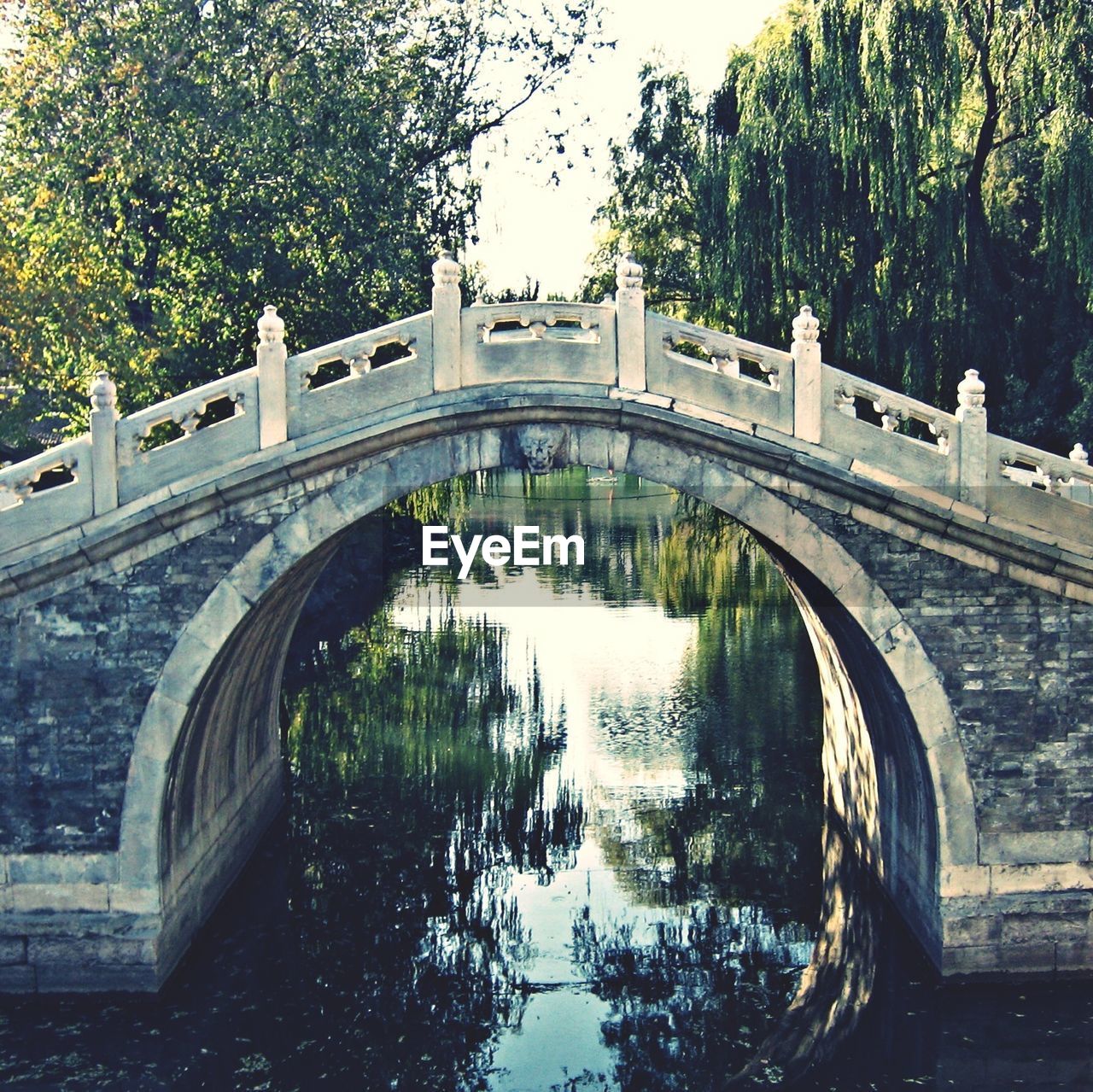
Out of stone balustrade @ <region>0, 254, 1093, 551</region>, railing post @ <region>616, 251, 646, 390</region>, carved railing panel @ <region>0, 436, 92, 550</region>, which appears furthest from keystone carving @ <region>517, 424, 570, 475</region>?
carved railing panel @ <region>0, 436, 92, 550</region>

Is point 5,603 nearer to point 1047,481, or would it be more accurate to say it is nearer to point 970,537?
point 970,537

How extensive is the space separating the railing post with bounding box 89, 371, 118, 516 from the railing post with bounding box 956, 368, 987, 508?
697 cm

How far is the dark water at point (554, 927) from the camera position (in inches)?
453

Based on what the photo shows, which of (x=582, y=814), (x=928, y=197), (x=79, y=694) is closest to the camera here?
(x=79, y=694)

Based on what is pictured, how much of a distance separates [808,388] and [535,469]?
2382 millimetres

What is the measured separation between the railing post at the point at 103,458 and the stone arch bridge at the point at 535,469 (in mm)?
28

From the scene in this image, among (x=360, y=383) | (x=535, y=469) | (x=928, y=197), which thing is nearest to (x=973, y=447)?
(x=535, y=469)

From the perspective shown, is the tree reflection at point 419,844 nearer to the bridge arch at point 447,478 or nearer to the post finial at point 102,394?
the bridge arch at point 447,478

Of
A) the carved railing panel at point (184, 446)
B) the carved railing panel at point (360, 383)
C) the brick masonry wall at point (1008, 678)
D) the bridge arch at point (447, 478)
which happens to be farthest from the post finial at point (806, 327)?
the carved railing panel at point (184, 446)

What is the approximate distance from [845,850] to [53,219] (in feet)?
44.8

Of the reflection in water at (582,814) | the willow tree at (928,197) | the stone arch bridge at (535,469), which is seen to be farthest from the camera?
the willow tree at (928,197)

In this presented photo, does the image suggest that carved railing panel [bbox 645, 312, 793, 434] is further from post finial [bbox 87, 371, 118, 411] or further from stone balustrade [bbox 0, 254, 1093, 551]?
post finial [bbox 87, 371, 118, 411]

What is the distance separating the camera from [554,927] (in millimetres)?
14188

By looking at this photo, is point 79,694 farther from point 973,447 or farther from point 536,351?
point 973,447
